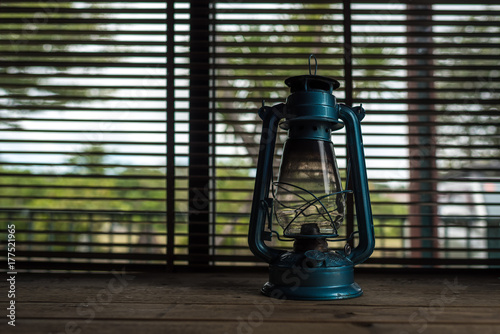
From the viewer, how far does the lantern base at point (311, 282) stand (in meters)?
1.05

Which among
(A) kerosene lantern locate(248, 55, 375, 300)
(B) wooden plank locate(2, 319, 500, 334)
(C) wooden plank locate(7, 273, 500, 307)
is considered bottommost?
(C) wooden plank locate(7, 273, 500, 307)

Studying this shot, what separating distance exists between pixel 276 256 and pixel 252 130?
575 millimetres

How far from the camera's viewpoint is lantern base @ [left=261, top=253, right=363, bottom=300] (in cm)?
105

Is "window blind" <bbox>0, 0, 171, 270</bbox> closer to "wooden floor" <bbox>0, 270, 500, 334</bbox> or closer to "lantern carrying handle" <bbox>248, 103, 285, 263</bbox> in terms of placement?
"wooden floor" <bbox>0, 270, 500, 334</bbox>

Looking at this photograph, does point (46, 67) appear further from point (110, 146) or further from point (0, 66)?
point (110, 146)

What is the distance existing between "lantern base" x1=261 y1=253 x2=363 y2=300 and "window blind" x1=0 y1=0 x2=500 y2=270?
0.43m

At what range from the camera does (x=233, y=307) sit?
3.23 ft

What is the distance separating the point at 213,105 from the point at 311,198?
59 cm

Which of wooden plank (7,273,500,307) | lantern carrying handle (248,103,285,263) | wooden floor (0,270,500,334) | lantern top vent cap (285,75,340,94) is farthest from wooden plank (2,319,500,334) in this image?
lantern top vent cap (285,75,340,94)

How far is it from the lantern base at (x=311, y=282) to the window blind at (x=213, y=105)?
43 cm

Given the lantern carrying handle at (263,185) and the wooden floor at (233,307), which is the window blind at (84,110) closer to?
the wooden floor at (233,307)

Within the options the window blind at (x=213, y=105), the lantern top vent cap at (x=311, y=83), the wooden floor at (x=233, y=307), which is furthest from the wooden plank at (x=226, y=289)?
the lantern top vent cap at (x=311, y=83)

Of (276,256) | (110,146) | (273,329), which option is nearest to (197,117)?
(110,146)

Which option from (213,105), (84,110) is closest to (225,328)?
(213,105)
